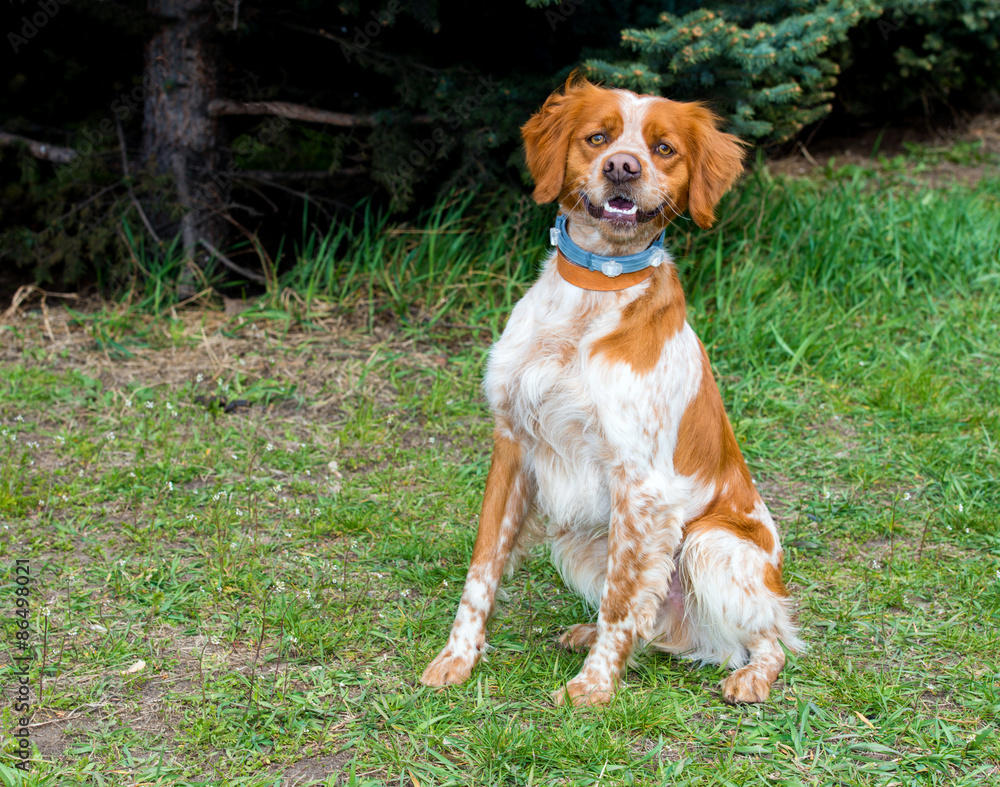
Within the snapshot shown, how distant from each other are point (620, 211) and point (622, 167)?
0.44ft

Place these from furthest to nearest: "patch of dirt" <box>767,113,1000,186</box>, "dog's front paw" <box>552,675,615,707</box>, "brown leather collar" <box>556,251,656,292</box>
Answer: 1. "patch of dirt" <box>767,113,1000,186</box>
2. "brown leather collar" <box>556,251,656,292</box>
3. "dog's front paw" <box>552,675,615,707</box>

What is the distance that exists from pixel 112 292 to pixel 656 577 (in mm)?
3675

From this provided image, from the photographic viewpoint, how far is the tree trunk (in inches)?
192

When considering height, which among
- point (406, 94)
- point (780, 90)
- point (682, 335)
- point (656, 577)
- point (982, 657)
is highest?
point (780, 90)

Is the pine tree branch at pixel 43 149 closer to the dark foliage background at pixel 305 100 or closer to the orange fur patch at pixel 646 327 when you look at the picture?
the dark foliage background at pixel 305 100

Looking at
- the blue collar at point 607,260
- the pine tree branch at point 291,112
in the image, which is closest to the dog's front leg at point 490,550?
the blue collar at point 607,260

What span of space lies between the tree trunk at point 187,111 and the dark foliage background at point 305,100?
20 millimetres

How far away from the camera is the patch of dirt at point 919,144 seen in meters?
7.00

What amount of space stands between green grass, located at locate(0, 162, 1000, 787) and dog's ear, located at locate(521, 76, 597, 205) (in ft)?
4.18

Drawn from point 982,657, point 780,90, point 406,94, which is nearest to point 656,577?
point 982,657

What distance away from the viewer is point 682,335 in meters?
2.67

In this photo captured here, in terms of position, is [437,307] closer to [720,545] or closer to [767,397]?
[767,397]

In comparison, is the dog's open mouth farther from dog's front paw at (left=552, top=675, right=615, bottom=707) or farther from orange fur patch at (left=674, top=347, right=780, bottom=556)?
dog's front paw at (left=552, top=675, right=615, bottom=707)

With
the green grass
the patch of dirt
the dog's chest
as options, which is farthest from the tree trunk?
the patch of dirt
